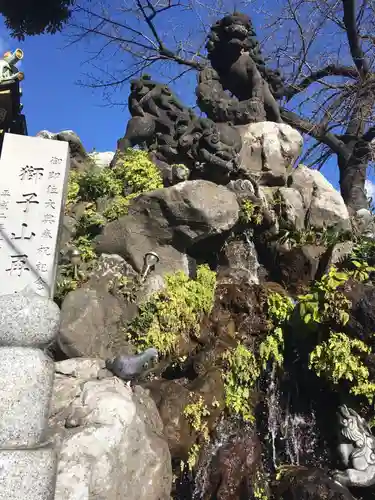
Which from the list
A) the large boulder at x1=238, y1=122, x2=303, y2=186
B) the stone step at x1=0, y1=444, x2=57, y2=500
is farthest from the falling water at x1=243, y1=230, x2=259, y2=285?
the stone step at x1=0, y1=444, x2=57, y2=500

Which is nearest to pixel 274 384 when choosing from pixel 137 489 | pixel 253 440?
pixel 253 440

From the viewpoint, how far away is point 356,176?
12586mm

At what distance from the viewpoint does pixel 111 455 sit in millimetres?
3908

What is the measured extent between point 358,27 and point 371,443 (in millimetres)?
10987

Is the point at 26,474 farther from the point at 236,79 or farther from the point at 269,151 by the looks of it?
the point at 236,79

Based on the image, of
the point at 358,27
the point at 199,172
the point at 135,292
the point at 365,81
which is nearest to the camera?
the point at 135,292

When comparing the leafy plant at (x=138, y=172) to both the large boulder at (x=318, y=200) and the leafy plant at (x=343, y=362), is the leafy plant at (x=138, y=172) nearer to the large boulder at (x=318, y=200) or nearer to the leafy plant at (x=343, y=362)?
the large boulder at (x=318, y=200)

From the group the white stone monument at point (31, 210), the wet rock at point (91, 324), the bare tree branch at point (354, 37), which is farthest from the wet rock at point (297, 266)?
the bare tree branch at point (354, 37)

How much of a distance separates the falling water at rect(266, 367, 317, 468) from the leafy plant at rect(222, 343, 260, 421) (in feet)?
1.02

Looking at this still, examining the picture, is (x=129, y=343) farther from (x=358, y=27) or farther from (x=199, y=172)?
(x=358, y=27)

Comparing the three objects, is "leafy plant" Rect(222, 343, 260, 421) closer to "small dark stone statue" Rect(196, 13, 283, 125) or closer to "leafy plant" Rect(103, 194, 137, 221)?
"leafy plant" Rect(103, 194, 137, 221)

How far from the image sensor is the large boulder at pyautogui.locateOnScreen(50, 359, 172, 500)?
3.75 metres

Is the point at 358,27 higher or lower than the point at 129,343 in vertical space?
higher

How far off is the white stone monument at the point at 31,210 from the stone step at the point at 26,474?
→ 1114 millimetres
